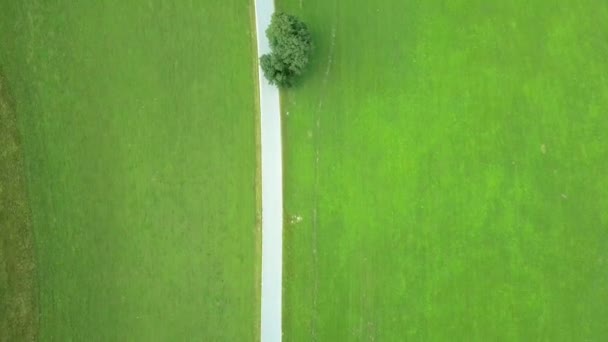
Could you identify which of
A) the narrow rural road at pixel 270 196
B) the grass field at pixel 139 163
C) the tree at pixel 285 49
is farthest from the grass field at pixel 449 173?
the grass field at pixel 139 163

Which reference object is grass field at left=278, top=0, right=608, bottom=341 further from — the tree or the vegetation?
the vegetation

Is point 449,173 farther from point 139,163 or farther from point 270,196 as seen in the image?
point 139,163

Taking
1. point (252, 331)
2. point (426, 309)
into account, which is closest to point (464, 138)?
point (426, 309)

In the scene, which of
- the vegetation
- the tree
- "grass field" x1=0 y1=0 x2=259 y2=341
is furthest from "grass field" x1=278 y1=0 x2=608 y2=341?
the vegetation

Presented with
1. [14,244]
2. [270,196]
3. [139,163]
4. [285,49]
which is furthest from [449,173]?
[14,244]

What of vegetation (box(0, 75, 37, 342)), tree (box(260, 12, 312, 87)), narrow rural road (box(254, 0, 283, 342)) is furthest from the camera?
narrow rural road (box(254, 0, 283, 342))

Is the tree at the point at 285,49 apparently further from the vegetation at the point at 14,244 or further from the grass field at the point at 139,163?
the vegetation at the point at 14,244
